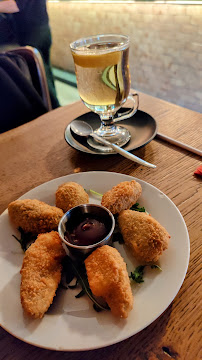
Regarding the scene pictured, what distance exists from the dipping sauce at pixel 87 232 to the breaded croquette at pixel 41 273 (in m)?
0.04

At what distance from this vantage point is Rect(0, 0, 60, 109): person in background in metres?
3.17

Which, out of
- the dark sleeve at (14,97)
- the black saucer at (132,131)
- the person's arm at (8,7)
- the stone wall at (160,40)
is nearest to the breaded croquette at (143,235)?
the black saucer at (132,131)

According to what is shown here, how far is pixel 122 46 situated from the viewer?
107cm

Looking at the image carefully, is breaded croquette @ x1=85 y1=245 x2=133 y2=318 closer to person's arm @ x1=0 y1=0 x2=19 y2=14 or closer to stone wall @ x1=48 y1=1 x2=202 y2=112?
stone wall @ x1=48 y1=1 x2=202 y2=112

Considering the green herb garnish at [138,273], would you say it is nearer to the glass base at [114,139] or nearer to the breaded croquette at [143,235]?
the breaded croquette at [143,235]

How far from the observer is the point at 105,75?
42.8 inches

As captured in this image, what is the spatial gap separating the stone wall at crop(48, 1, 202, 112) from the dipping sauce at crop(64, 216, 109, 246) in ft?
9.10

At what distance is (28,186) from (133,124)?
0.54m

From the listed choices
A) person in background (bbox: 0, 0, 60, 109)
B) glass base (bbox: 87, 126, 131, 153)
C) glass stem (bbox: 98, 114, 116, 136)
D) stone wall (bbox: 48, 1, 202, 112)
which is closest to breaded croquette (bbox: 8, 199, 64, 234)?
glass base (bbox: 87, 126, 131, 153)

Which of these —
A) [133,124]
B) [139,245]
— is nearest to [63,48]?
[133,124]

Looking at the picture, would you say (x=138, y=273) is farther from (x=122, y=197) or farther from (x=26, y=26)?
(x=26, y=26)

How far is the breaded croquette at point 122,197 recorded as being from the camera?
33.3 inches

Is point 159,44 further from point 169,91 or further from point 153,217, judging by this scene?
point 153,217

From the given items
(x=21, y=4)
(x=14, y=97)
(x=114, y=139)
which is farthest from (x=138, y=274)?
(x=21, y=4)
